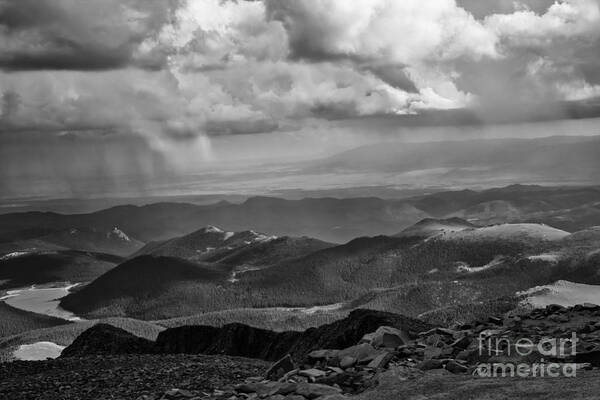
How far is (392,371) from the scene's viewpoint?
1387 inches

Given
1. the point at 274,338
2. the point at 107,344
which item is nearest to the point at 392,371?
the point at 274,338

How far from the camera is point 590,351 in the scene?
1421 inches

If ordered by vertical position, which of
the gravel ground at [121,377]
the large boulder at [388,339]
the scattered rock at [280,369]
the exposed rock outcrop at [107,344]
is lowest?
the exposed rock outcrop at [107,344]

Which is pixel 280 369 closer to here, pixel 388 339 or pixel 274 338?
→ pixel 388 339

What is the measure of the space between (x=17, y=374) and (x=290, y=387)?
112 feet

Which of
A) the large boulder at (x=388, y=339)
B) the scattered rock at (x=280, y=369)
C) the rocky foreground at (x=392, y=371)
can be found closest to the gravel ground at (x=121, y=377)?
the rocky foreground at (x=392, y=371)

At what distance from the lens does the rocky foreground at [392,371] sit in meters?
31.9

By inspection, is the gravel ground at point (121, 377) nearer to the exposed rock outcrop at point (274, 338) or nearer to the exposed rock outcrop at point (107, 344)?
the exposed rock outcrop at point (274, 338)

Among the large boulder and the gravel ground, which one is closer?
the gravel ground

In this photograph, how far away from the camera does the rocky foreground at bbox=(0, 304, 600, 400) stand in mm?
31859

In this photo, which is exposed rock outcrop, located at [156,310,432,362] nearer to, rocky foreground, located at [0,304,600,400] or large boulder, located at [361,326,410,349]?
large boulder, located at [361,326,410,349]

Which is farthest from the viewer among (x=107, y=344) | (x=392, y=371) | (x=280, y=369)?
(x=107, y=344)

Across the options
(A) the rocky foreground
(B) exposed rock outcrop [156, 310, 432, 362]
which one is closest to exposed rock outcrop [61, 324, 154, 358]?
(B) exposed rock outcrop [156, 310, 432, 362]

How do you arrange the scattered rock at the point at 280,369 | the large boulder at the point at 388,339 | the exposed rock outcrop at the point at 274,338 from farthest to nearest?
the exposed rock outcrop at the point at 274,338 < the large boulder at the point at 388,339 < the scattered rock at the point at 280,369
